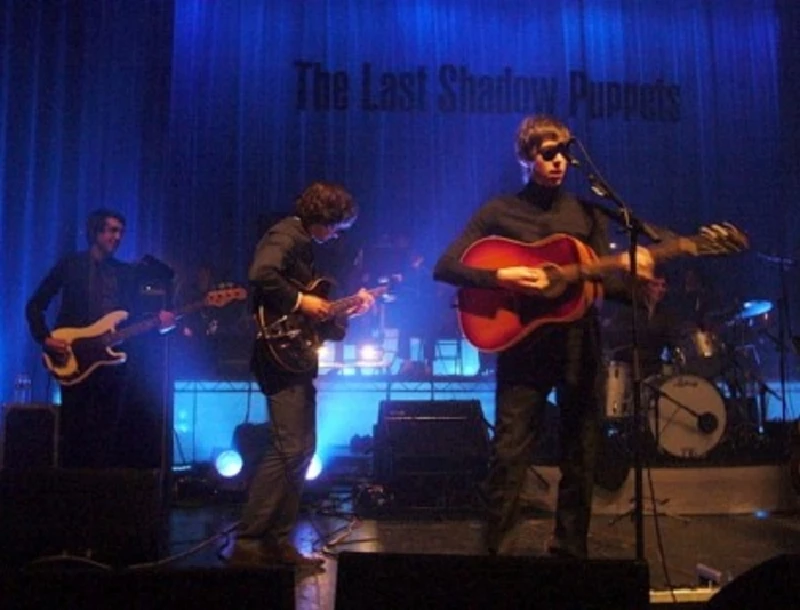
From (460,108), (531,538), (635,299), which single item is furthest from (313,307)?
(460,108)

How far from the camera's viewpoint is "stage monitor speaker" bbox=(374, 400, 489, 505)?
617cm

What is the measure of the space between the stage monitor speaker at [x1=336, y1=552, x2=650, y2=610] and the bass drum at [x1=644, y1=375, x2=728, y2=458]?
4.52 meters

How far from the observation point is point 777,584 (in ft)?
6.95

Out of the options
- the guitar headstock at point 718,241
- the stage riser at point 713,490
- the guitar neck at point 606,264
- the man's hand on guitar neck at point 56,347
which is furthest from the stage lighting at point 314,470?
the guitar headstock at point 718,241

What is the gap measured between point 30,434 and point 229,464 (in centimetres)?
146

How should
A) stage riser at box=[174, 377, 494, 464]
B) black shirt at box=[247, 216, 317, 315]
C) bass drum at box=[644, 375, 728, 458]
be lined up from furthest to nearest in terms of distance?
stage riser at box=[174, 377, 494, 464], bass drum at box=[644, 375, 728, 458], black shirt at box=[247, 216, 317, 315]

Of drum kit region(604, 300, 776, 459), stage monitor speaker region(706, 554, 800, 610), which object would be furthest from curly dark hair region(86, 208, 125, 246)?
stage monitor speaker region(706, 554, 800, 610)

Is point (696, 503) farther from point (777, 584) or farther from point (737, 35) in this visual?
point (737, 35)

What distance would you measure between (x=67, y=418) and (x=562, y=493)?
3.59 metres

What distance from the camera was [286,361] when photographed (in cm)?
445

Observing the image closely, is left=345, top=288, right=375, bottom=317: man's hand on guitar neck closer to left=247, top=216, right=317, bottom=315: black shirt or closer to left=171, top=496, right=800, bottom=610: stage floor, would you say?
left=247, top=216, right=317, bottom=315: black shirt

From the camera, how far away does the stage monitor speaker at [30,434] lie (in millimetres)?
5879

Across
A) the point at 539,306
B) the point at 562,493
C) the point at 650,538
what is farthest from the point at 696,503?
the point at 539,306

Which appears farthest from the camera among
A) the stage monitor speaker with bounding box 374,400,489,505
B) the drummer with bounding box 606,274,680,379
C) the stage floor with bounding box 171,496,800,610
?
the drummer with bounding box 606,274,680,379
